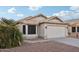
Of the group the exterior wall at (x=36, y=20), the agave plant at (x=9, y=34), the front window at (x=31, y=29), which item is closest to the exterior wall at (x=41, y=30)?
the exterior wall at (x=36, y=20)

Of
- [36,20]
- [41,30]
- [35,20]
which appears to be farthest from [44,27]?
[35,20]

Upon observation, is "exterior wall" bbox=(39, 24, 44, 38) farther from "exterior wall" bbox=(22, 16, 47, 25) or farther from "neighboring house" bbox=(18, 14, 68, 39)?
"exterior wall" bbox=(22, 16, 47, 25)

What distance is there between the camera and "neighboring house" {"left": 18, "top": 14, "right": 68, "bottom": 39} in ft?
41.6

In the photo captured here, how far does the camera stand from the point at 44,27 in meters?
13.6

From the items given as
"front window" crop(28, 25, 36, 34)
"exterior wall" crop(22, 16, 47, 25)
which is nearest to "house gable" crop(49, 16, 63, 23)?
"exterior wall" crop(22, 16, 47, 25)

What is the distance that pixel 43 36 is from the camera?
Answer: 12617mm

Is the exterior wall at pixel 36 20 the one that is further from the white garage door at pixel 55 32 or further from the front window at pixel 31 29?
the white garage door at pixel 55 32

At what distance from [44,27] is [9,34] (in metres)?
4.30

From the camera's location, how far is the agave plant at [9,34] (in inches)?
392

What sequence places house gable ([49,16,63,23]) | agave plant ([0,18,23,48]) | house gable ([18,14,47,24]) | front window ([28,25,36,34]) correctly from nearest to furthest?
agave plant ([0,18,23,48]) → house gable ([49,16,63,23]) → house gable ([18,14,47,24]) → front window ([28,25,36,34])

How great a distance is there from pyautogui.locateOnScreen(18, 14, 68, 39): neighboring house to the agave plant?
5.99ft

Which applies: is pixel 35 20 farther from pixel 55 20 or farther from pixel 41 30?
pixel 55 20
